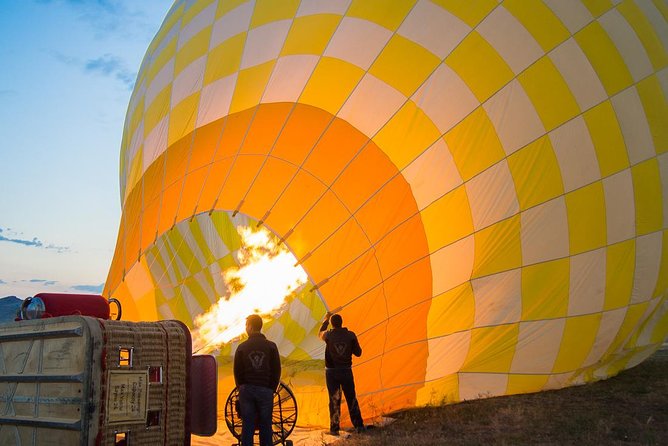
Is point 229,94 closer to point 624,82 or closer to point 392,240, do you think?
point 392,240

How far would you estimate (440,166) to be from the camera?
6051mm

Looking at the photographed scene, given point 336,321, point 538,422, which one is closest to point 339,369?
point 336,321

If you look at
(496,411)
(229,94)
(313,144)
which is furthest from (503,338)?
(229,94)

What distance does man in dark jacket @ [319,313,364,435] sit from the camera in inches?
230

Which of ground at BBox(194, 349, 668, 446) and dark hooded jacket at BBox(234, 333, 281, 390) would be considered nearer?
dark hooded jacket at BBox(234, 333, 281, 390)

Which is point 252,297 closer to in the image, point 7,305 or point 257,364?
point 257,364

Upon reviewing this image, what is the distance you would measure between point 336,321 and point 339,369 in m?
0.45

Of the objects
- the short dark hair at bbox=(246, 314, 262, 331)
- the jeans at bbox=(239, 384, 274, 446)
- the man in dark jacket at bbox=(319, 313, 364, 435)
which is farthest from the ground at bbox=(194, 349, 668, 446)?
the short dark hair at bbox=(246, 314, 262, 331)

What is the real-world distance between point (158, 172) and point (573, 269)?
4362 mm

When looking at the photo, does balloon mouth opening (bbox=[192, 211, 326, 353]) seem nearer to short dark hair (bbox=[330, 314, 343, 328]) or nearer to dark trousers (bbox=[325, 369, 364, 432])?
short dark hair (bbox=[330, 314, 343, 328])

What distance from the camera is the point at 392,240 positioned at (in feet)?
20.2

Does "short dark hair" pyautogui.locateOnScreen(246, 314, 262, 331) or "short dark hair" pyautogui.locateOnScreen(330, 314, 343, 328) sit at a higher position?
"short dark hair" pyautogui.locateOnScreen(330, 314, 343, 328)

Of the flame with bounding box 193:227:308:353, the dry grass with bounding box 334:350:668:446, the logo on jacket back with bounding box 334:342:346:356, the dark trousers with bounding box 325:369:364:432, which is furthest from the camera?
the flame with bounding box 193:227:308:353

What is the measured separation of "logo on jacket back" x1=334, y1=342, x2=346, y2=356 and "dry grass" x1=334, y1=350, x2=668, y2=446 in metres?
0.74
